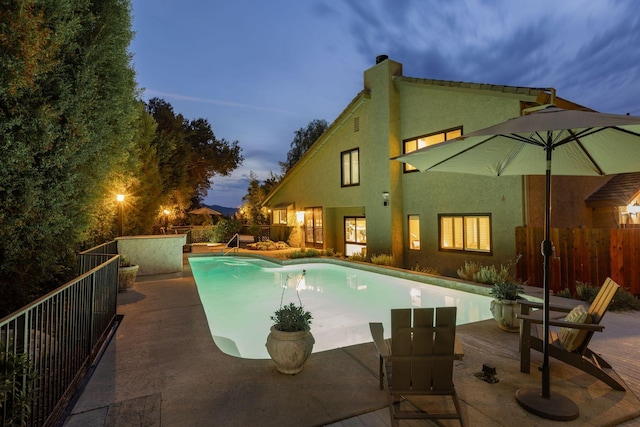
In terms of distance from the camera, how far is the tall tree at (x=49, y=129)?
4434 mm

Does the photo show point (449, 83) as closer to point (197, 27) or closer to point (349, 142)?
point (349, 142)

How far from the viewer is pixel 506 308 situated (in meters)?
5.42

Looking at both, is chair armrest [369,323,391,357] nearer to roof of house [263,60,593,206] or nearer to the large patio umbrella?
the large patio umbrella

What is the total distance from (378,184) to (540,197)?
19.1 ft

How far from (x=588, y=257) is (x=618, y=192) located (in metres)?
5.58

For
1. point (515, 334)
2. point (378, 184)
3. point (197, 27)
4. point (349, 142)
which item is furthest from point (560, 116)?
point (197, 27)

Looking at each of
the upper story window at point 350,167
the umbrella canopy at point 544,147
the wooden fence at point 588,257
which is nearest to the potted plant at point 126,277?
the umbrella canopy at point 544,147

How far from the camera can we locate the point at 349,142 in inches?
646

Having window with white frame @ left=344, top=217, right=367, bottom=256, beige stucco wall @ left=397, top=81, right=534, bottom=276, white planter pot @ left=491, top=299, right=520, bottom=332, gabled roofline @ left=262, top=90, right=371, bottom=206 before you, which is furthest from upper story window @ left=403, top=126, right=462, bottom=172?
white planter pot @ left=491, top=299, right=520, bottom=332

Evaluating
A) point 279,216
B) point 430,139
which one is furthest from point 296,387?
point 279,216

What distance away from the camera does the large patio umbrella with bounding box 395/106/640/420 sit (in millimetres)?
3009

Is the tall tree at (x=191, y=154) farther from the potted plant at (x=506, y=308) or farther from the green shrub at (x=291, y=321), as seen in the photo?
the potted plant at (x=506, y=308)

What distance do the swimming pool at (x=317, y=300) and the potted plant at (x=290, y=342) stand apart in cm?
233

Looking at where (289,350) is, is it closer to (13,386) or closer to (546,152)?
(13,386)
